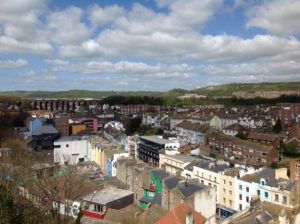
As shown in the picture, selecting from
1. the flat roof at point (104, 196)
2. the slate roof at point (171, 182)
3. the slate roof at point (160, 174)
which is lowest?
the flat roof at point (104, 196)

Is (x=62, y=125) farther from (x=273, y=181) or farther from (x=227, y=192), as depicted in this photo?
(x=273, y=181)

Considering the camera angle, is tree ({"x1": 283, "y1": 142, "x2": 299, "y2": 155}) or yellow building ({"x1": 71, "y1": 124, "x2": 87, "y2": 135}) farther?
yellow building ({"x1": 71, "y1": 124, "x2": 87, "y2": 135})

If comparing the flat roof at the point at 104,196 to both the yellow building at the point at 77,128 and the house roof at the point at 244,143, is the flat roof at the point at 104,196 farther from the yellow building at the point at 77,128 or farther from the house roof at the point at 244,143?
the yellow building at the point at 77,128

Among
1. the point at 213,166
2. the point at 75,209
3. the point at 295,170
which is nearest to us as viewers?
the point at 75,209

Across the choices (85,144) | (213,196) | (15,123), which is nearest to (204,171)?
(213,196)

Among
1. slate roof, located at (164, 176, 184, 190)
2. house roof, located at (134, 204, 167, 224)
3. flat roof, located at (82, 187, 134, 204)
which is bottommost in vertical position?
house roof, located at (134, 204, 167, 224)

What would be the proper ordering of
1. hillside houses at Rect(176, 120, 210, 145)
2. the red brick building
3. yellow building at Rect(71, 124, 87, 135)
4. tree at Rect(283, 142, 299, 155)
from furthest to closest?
1. the red brick building
2. yellow building at Rect(71, 124, 87, 135)
3. hillside houses at Rect(176, 120, 210, 145)
4. tree at Rect(283, 142, 299, 155)

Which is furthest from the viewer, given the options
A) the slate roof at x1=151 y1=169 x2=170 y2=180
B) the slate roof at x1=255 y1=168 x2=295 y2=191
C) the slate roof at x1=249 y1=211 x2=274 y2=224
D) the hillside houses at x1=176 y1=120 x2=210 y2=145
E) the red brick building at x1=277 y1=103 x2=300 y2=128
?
the red brick building at x1=277 y1=103 x2=300 y2=128

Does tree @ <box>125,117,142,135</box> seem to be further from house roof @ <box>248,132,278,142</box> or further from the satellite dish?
the satellite dish

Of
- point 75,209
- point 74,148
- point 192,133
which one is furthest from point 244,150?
point 75,209

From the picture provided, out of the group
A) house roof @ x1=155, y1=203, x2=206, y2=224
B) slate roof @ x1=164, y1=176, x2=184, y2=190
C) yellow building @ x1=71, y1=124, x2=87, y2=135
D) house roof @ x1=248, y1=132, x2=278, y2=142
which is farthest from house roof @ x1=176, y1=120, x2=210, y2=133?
house roof @ x1=155, y1=203, x2=206, y2=224

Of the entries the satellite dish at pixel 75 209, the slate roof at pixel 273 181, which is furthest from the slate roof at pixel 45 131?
the slate roof at pixel 273 181

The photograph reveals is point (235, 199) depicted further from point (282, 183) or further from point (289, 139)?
point (289, 139)
